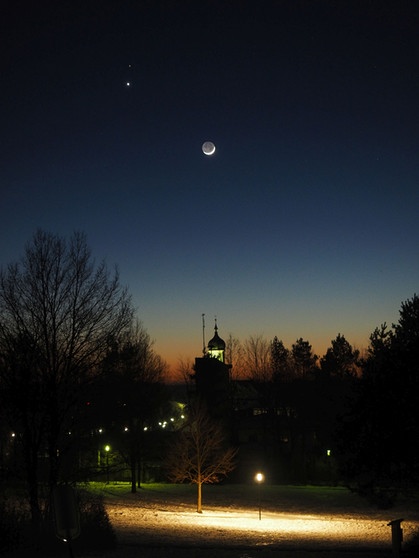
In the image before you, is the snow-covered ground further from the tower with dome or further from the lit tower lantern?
the lit tower lantern

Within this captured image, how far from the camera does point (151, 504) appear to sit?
3903 centimetres

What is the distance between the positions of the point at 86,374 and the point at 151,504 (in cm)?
2114

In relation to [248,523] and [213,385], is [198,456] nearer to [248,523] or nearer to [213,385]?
[248,523]

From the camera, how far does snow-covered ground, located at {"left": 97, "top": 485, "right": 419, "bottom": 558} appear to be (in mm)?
19656

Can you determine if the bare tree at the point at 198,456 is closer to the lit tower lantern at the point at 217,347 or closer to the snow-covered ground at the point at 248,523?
the snow-covered ground at the point at 248,523

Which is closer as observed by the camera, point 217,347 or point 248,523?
point 248,523

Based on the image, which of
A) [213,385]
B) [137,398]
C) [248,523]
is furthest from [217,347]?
[248,523]

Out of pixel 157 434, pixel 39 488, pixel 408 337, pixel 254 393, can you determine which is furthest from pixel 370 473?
pixel 254 393

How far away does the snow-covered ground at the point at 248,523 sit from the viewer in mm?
19656

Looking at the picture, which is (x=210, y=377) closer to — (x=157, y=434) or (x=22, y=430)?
(x=157, y=434)

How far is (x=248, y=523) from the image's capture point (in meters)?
30.3

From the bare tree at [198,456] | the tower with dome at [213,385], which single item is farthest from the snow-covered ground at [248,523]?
the tower with dome at [213,385]

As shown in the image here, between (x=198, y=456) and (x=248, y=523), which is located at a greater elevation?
→ (x=198, y=456)

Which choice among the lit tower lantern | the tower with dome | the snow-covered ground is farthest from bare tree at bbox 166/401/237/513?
the lit tower lantern
